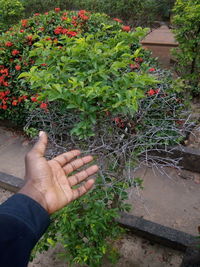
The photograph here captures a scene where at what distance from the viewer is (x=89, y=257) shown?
2.23 m

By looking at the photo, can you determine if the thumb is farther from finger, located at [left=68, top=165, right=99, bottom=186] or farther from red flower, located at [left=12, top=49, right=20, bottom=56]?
red flower, located at [left=12, top=49, right=20, bottom=56]

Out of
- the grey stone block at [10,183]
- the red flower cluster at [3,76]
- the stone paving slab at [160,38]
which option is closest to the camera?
the grey stone block at [10,183]

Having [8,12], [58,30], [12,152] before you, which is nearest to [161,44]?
[8,12]

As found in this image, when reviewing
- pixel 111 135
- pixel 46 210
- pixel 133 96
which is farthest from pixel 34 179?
pixel 133 96

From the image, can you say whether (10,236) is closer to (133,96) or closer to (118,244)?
(133,96)

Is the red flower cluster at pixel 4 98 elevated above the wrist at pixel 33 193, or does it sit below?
below

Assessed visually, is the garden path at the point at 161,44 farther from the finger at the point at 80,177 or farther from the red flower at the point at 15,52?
the finger at the point at 80,177

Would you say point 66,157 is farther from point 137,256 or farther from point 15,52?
point 15,52

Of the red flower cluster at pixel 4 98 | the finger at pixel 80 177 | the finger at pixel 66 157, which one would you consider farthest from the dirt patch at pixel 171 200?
the red flower cluster at pixel 4 98

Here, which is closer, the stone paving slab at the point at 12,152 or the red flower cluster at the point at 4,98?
the stone paving slab at the point at 12,152

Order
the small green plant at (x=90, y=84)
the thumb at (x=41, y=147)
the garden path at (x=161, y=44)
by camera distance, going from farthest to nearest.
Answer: the garden path at (x=161, y=44)
the thumb at (x=41, y=147)
the small green plant at (x=90, y=84)

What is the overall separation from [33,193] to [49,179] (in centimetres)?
21

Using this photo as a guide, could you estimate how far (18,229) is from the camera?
4.80ft

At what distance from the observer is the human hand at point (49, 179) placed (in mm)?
1804
